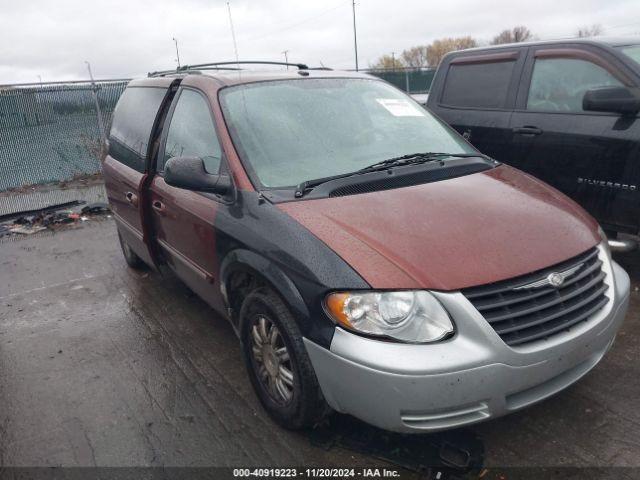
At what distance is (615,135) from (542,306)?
2386 millimetres

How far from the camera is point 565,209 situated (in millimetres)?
2781

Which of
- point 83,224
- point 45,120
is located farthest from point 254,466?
point 45,120

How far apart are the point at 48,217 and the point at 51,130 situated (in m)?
3.52

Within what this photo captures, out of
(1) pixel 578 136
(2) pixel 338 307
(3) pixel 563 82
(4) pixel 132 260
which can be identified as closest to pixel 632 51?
(3) pixel 563 82

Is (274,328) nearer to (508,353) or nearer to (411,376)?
(411,376)

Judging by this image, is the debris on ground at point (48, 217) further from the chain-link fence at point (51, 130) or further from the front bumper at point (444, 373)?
the front bumper at point (444, 373)

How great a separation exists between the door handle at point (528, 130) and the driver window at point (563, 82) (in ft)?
0.65

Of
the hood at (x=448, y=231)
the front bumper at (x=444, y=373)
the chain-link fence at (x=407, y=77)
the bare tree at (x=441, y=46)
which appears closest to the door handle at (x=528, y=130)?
the hood at (x=448, y=231)

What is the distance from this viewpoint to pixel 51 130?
10.3 metres

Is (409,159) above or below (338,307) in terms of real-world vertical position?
above

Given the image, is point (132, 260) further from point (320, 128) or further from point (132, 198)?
point (320, 128)

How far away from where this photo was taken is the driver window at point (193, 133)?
316 cm

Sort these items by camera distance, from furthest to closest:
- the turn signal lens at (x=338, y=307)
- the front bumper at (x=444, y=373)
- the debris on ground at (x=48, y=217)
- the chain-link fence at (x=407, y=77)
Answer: the chain-link fence at (x=407, y=77), the debris on ground at (x=48, y=217), the turn signal lens at (x=338, y=307), the front bumper at (x=444, y=373)

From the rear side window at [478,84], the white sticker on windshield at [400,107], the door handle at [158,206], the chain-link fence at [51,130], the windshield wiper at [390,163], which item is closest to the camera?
the windshield wiper at [390,163]
